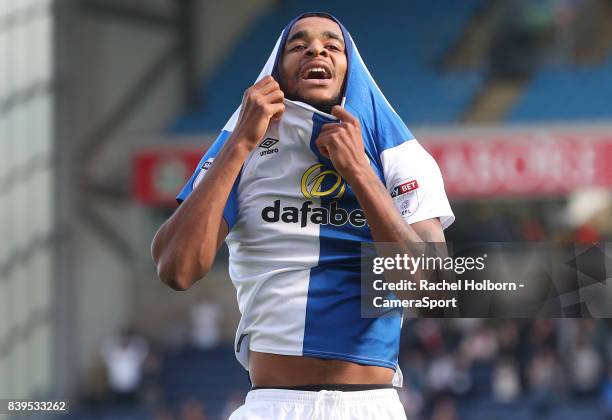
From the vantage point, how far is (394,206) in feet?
9.93

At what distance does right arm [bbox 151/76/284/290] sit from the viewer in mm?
3107

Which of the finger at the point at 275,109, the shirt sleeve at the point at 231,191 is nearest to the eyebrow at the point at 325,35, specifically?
the finger at the point at 275,109

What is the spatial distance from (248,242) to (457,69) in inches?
645

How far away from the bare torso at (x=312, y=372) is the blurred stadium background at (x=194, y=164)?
12.7 meters

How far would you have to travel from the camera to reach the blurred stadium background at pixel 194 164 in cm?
1667

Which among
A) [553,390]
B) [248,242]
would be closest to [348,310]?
[248,242]

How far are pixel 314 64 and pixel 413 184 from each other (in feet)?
1.31

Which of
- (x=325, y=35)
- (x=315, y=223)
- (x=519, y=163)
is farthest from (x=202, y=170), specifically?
(x=519, y=163)

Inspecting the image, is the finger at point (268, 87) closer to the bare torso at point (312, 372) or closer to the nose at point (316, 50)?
the nose at point (316, 50)

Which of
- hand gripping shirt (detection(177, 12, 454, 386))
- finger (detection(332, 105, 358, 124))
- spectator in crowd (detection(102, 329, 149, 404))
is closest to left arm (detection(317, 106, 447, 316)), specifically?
finger (detection(332, 105, 358, 124))

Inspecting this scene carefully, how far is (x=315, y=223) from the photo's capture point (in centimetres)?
323

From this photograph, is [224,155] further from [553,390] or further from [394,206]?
[553,390]

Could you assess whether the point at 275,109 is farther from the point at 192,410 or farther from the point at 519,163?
the point at 192,410

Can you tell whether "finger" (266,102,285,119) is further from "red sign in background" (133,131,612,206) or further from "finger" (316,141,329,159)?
"red sign in background" (133,131,612,206)
